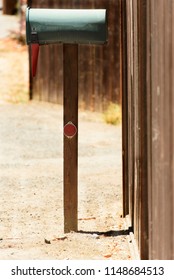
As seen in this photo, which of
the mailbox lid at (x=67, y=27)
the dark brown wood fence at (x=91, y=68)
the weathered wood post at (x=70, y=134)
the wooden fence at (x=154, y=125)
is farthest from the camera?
the dark brown wood fence at (x=91, y=68)

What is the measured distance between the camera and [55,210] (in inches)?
404

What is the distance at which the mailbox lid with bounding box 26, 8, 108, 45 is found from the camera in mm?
8578

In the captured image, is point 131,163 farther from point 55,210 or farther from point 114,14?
point 114,14

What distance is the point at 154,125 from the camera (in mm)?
6312

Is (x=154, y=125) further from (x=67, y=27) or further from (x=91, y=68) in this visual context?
(x=91, y=68)

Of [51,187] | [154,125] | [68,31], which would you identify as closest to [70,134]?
[68,31]

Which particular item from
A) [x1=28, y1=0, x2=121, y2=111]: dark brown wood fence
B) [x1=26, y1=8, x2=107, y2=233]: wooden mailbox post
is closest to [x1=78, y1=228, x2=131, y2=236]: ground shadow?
[x1=26, y1=8, x2=107, y2=233]: wooden mailbox post

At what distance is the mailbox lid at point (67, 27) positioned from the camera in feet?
28.1

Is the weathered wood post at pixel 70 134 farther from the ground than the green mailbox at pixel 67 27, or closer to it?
closer to it

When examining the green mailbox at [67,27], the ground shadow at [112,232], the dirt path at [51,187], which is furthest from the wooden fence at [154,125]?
the dirt path at [51,187]

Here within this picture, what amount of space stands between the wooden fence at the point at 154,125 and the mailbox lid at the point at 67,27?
0.41m

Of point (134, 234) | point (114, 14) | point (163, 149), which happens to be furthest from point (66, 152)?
point (114, 14)

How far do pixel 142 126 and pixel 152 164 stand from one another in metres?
0.48

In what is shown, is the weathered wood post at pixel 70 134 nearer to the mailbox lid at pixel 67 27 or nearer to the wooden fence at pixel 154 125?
the mailbox lid at pixel 67 27
